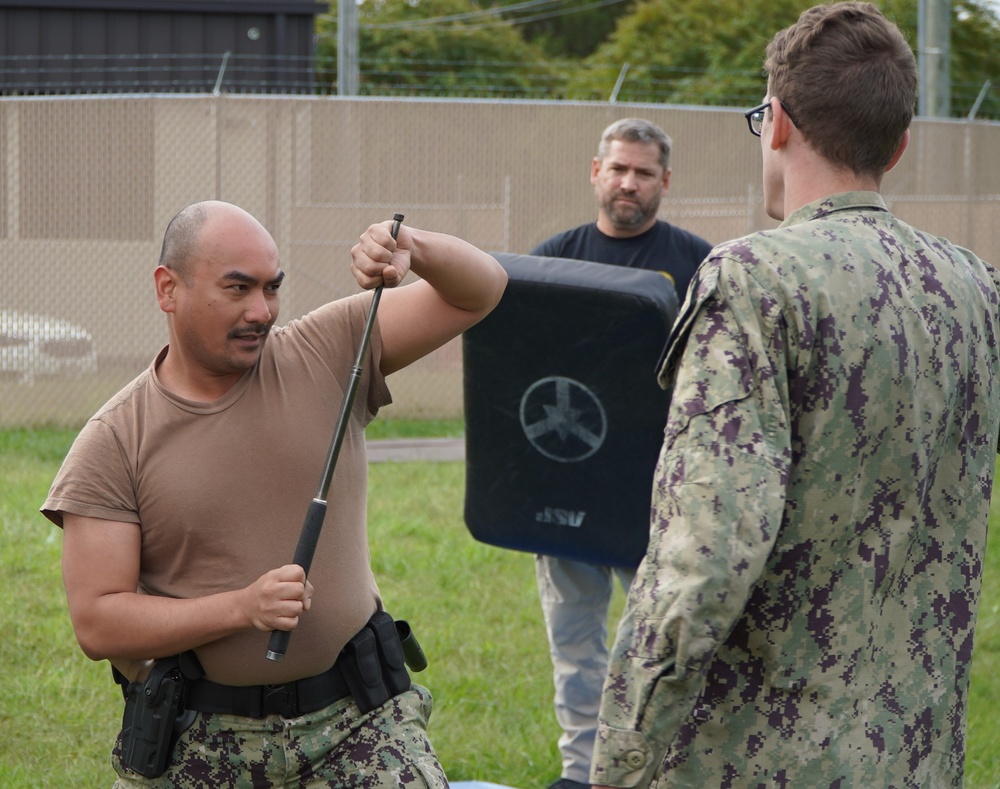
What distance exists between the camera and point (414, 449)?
9820 mm

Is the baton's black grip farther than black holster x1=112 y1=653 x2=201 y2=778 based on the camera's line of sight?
No

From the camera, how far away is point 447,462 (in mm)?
9203

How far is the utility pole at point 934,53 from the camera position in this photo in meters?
12.2

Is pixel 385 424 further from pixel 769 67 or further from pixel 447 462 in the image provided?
pixel 769 67

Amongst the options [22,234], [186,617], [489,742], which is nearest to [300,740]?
[186,617]

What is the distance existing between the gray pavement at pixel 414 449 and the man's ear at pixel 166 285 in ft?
21.4

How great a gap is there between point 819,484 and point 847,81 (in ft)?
2.04

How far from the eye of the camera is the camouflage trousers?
253 cm

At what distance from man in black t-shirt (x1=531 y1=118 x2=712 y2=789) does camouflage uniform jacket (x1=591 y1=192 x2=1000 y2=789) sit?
205 centimetres

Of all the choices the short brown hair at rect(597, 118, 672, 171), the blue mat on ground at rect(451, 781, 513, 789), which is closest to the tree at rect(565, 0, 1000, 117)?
the short brown hair at rect(597, 118, 672, 171)

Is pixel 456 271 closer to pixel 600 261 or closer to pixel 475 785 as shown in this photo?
pixel 600 261

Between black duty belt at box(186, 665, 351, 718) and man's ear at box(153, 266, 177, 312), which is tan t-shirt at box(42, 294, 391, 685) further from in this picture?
man's ear at box(153, 266, 177, 312)

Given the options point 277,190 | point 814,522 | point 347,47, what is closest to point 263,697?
point 814,522

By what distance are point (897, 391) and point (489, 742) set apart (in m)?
2.89
